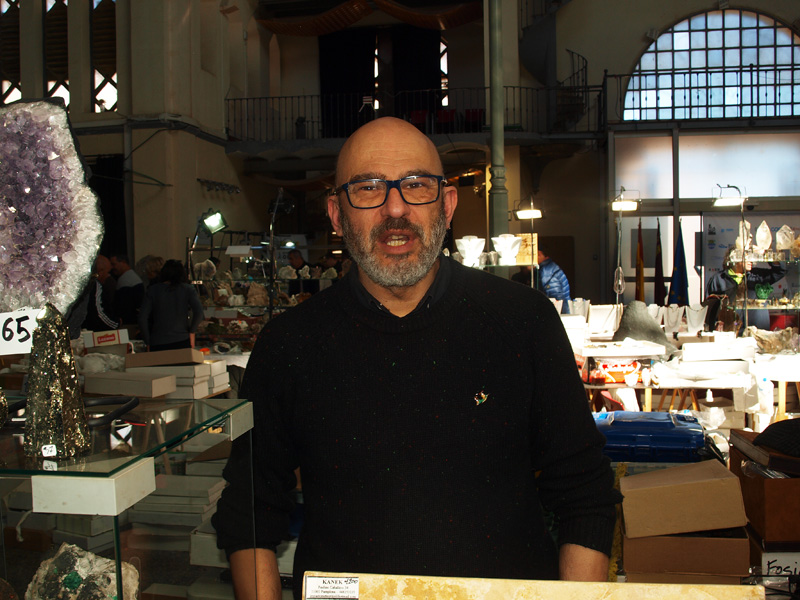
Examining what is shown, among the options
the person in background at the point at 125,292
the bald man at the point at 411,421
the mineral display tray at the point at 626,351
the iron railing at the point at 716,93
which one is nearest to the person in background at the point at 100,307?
the person in background at the point at 125,292

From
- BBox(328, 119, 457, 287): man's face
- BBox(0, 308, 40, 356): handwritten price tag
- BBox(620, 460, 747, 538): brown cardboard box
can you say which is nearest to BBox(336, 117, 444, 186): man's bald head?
BBox(328, 119, 457, 287): man's face

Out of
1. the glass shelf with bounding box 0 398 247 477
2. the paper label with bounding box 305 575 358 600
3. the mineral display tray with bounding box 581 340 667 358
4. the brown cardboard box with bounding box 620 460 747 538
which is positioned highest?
the glass shelf with bounding box 0 398 247 477

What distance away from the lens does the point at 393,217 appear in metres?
1.48

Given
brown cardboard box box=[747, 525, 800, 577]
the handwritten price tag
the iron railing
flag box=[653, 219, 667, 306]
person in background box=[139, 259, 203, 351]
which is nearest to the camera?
the handwritten price tag

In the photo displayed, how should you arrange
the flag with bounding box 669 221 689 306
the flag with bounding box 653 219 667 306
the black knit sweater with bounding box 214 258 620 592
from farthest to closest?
the flag with bounding box 653 219 667 306, the flag with bounding box 669 221 689 306, the black knit sweater with bounding box 214 258 620 592

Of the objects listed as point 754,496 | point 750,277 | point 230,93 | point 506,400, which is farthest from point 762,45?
point 506,400

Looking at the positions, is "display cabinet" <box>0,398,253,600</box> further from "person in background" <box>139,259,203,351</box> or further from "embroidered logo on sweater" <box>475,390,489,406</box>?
"person in background" <box>139,259,203,351</box>

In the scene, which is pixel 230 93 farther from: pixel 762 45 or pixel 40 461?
pixel 40 461

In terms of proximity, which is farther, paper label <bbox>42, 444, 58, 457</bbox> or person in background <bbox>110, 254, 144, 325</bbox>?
person in background <bbox>110, 254, 144, 325</bbox>

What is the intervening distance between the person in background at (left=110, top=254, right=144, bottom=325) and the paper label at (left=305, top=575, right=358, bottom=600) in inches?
253

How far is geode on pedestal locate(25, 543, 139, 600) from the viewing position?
95cm

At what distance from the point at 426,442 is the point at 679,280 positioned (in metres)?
10.4

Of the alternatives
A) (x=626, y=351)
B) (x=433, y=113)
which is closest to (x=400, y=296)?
(x=626, y=351)

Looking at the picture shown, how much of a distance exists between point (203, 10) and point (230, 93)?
1624 millimetres
